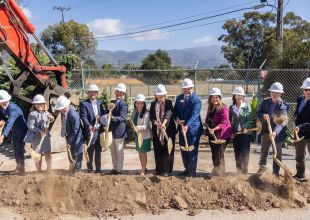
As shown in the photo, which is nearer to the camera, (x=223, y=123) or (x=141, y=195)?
(x=141, y=195)

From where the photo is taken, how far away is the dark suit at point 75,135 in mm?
6711

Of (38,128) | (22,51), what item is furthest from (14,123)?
(22,51)

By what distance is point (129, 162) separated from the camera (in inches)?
333

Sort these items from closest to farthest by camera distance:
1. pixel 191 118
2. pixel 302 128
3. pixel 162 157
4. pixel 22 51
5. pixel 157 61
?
1. pixel 302 128
2. pixel 191 118
3. pixel 162 157
4. pixel 22 51
5. pixel 157 61

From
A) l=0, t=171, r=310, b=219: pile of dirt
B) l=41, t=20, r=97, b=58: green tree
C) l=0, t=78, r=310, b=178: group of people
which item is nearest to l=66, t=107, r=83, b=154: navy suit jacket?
l=0, t=78, r=310, b=178: group of people

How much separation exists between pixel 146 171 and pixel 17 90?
3.54 metres

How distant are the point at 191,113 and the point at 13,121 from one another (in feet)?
10.4

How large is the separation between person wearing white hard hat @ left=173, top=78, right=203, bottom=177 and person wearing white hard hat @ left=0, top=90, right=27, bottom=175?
2846 mm

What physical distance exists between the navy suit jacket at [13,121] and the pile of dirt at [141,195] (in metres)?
1.08

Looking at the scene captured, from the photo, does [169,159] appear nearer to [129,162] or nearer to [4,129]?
[129,162]

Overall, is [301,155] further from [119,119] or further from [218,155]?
[119,119]

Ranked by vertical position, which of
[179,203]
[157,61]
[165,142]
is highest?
[157,61]

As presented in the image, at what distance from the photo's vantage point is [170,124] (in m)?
6.95

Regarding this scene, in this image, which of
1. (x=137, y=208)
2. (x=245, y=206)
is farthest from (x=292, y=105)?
(x=137, y=208)
